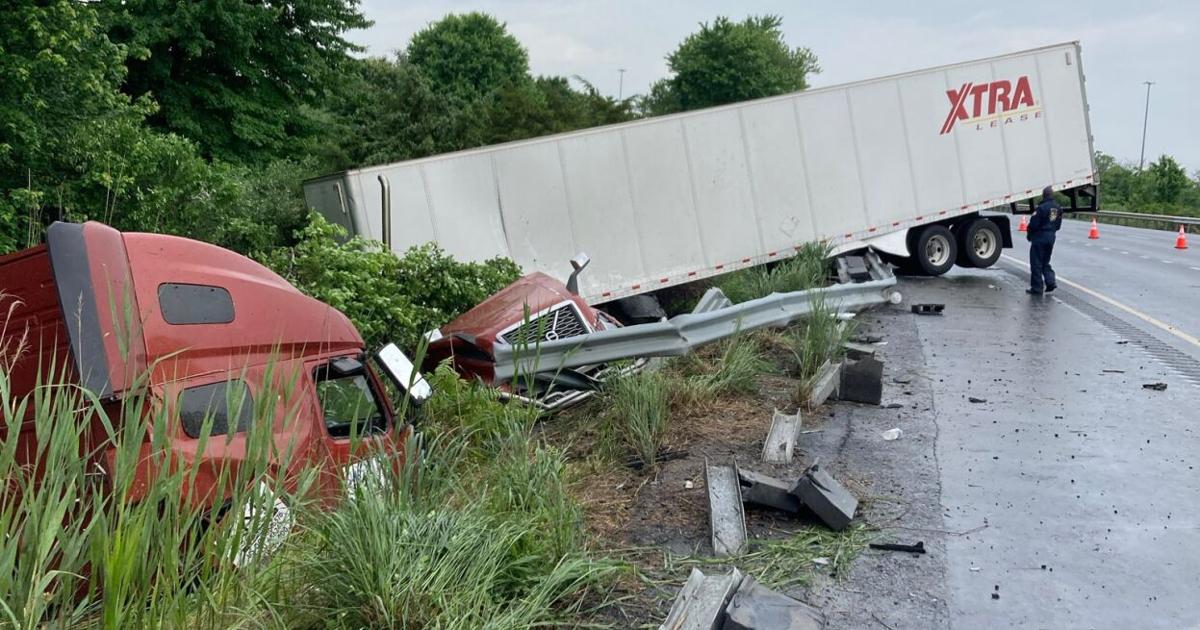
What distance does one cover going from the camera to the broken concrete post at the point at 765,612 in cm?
382

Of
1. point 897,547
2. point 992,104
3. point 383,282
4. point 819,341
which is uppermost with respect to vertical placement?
point 992,104

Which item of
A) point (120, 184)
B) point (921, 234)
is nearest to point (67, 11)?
point (120, 184)

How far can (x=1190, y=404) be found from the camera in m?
9.09

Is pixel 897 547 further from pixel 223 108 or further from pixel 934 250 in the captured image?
pixel 223 108

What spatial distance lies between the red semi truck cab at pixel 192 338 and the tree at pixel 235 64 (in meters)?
25.8

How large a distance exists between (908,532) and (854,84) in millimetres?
14750

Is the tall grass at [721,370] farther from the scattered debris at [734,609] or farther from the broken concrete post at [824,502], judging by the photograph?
the scattered debris at [734,609]

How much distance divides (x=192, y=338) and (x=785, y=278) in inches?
390

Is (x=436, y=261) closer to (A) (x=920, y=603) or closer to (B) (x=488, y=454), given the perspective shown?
(B) (x=488, y=454)

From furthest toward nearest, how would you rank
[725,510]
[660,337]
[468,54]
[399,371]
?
[468,54] → [660,337] → [399,371] → [725,510]

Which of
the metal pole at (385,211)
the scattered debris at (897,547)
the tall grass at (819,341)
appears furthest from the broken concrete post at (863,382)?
the metal pole at (385,211)

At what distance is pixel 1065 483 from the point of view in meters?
6.59

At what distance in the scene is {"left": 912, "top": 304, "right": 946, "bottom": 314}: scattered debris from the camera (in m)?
14.9

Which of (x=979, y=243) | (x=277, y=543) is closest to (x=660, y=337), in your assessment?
(x=277, y=543)
